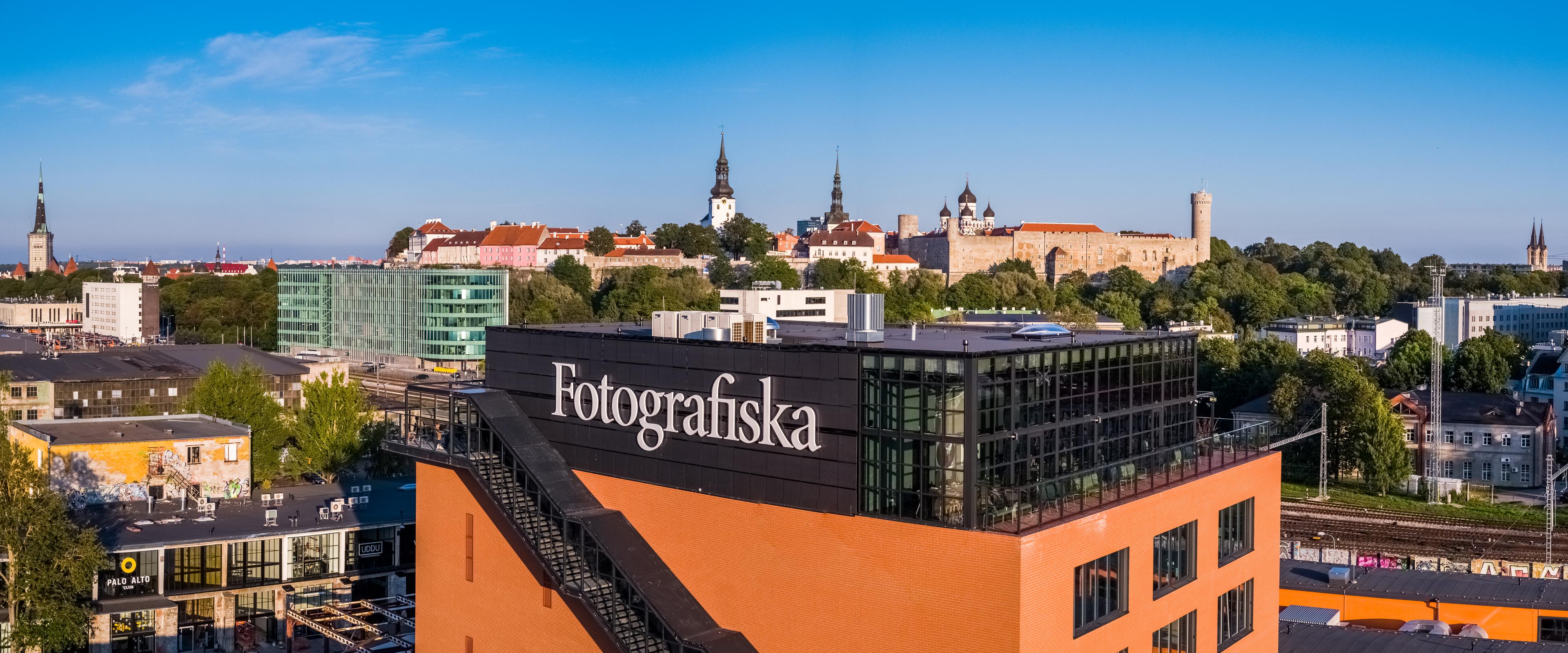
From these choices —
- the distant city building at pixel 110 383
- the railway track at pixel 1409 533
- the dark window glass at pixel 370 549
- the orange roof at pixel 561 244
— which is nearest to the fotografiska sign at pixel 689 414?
the dark window glass at pixel 370 549

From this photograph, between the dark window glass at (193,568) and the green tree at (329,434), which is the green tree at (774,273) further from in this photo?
the dark window glass at (193,568)

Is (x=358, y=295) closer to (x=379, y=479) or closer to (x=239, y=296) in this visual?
(x=239, y=296)

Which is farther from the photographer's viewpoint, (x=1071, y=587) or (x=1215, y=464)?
(x=1215, y=464)

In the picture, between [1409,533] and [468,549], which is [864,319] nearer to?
[468,549]

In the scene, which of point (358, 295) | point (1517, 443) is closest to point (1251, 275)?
point (1517, 443)

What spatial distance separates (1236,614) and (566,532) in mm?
10532

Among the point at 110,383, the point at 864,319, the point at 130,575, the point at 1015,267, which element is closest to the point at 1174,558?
the point at 864,319

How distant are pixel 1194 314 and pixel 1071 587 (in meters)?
93.7

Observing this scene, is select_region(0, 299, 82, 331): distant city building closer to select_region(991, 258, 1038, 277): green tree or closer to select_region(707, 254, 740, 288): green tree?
select_region(707, 254, 740, 288): green tree

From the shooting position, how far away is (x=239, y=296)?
4405 inches

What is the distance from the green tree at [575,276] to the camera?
377 feet

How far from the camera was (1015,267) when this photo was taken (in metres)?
138

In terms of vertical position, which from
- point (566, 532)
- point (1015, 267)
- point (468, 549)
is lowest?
point (468, 549)

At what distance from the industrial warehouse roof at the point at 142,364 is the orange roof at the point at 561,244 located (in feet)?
225
